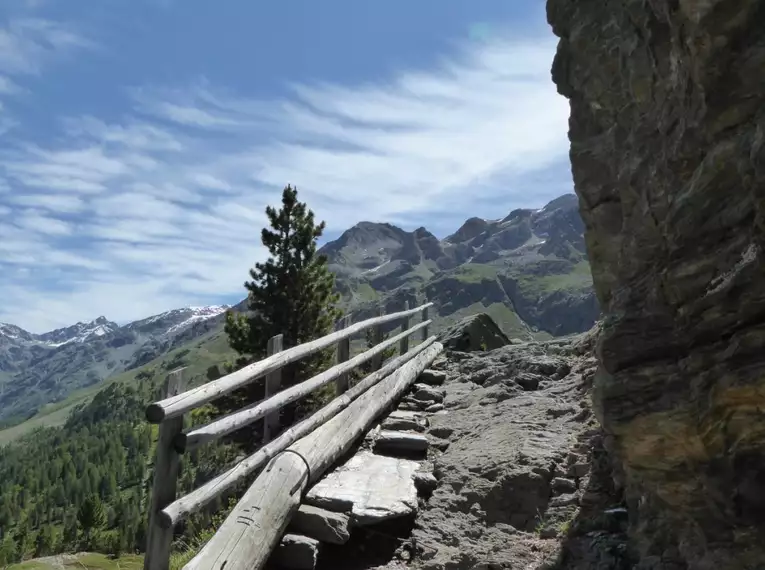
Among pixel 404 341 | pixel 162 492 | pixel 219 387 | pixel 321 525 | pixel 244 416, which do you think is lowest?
pixel 321 525

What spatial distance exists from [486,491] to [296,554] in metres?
2.66

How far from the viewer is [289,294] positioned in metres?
27.0

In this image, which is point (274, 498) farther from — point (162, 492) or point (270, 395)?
point (270, 395)

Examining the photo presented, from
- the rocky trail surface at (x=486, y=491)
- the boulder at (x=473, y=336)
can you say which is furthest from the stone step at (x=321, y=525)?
the boulder at (x=473, y=336)

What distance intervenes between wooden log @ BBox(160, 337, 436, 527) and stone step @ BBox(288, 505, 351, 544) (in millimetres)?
673

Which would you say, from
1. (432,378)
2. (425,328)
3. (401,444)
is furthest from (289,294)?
(401,444)

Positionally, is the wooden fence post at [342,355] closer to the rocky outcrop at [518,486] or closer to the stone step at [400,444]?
the stone step at [400,444]

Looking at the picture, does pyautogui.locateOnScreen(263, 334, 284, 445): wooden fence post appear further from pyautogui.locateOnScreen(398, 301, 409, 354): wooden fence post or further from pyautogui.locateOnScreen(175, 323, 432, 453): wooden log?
pyautogui.locateOnScreen(398, 301, 409, 354): wooden fence post

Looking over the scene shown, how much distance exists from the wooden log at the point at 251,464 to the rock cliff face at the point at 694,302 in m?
3.27

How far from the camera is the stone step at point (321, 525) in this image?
576 cm

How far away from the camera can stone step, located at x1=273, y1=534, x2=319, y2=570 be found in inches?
213

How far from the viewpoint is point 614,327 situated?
15.4 ft

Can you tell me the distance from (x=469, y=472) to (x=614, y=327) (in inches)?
146

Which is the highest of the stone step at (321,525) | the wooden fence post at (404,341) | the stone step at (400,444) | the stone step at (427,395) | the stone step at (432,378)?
the wooden fence post at (404,341)
